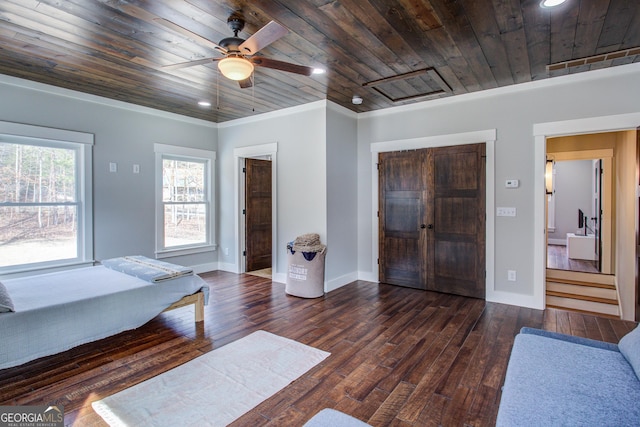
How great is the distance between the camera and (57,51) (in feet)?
10.3

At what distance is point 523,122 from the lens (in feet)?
13.4

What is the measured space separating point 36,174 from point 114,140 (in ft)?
3.34

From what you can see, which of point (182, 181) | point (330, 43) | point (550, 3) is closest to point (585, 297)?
point (550, 3)

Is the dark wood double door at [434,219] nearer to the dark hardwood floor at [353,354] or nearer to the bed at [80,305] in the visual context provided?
the dark hardwood floor at [353,354]

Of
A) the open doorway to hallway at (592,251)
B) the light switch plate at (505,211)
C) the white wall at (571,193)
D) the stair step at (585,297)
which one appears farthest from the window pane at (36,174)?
the white wall at (571,193)

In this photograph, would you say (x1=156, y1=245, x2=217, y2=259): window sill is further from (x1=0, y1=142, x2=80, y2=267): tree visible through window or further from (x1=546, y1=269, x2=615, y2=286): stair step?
Answer: (x1=546, y1=269, x2=615, y2=286): stair step

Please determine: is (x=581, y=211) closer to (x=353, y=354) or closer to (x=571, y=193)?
(x=571, y=193)

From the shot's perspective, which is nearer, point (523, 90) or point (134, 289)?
point (134, 289)

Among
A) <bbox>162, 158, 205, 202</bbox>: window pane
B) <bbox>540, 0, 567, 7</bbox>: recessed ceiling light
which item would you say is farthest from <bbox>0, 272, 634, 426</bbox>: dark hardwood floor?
<bbox>540, 0, 567, 7</bbox>: recessed ceiling light

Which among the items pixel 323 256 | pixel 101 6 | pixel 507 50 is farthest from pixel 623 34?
pixel 101 6

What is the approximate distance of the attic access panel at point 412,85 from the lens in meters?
3.74

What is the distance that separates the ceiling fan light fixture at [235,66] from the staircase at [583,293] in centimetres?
514

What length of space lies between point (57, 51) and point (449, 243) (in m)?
4.91

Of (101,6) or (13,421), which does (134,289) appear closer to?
(13,421)
